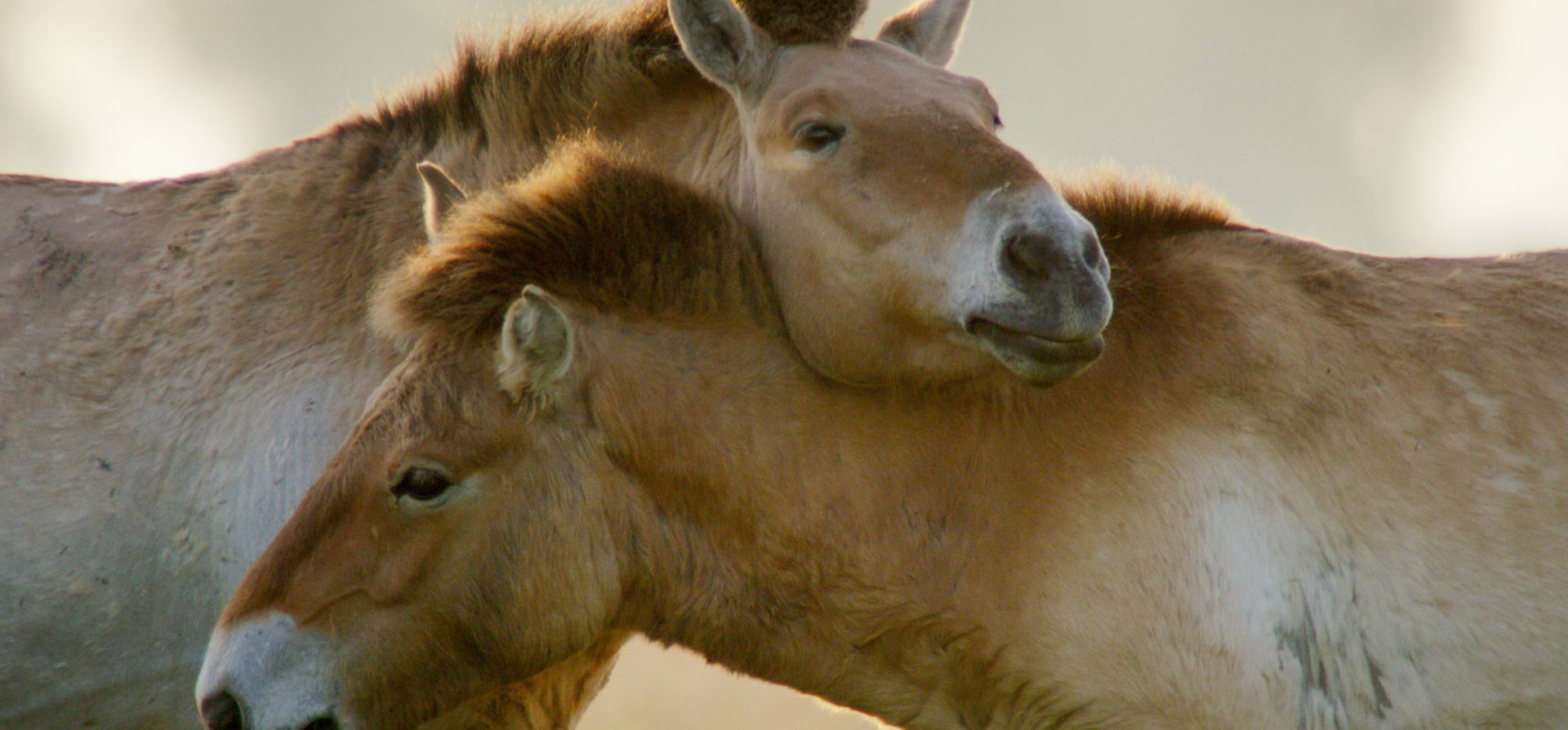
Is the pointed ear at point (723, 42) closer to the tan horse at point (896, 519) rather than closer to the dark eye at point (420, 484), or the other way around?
the tan horse at point (896, 519)

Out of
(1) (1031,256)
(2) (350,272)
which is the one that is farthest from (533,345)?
(2) (350,272)

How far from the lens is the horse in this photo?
4109mm

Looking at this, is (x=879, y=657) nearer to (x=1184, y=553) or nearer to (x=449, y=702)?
(x=1184, y=553)

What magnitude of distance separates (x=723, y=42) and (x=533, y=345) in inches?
64.3

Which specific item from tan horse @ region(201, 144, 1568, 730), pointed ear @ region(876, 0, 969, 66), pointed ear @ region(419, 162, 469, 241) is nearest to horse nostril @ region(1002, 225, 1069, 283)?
tan horse @ region(201, 144, 1568, 730)

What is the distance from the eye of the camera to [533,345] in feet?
12.6

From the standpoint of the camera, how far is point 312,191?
550cm

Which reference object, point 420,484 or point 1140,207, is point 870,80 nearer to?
point 1140,207

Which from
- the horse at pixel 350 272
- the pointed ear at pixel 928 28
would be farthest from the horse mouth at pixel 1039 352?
the pointed ear at pixel 928 28

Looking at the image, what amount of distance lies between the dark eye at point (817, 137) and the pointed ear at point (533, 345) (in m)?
1.08

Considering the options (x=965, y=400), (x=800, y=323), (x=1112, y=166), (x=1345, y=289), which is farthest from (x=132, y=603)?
(x=1345, y=289)

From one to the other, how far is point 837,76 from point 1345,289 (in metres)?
1.87

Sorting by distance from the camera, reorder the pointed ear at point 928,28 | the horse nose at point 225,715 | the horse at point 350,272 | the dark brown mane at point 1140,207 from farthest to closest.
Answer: the pointed ear at point 928,28
the dark brown mane at point 1140,207
the horse at point 350,272
the horse nose at point 225,715

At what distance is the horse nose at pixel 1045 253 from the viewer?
3.83 metres
